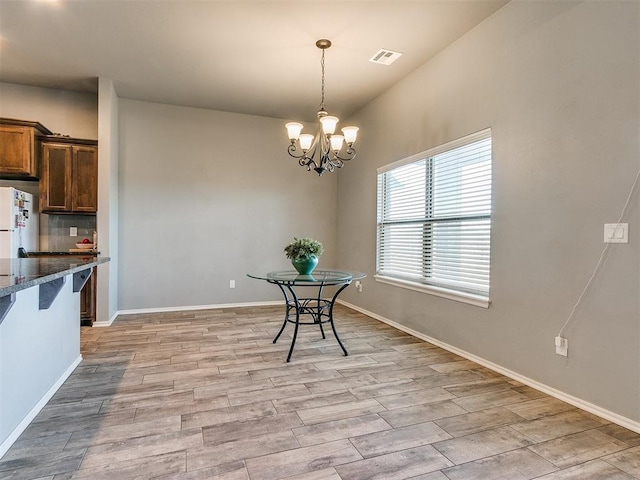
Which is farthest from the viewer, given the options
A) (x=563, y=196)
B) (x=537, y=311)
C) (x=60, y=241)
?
(x=60, y=241)

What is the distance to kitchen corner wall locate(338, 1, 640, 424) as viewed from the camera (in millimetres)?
2105

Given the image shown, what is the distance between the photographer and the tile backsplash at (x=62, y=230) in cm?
450

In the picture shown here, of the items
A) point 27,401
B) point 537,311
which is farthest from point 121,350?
point 537,311

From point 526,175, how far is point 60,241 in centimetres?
521

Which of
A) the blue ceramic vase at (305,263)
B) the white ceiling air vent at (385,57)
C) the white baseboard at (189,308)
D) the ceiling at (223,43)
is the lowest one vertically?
the white baseboard at (189,308)

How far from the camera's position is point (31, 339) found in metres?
2.16

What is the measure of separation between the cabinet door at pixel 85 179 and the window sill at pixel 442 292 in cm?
372

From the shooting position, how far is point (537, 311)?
2613 millimetres

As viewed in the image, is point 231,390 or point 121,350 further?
point 121,350

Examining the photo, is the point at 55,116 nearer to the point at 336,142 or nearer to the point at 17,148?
the point at 17,148

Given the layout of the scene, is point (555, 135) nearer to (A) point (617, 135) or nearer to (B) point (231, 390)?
(A) point (617, 135)

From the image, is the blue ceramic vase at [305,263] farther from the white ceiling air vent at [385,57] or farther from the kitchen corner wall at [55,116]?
the kitchen corner wall at [55,116]

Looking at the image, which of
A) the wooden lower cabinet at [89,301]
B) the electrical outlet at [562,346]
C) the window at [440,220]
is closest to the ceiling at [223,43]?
A: the window at [440,220]

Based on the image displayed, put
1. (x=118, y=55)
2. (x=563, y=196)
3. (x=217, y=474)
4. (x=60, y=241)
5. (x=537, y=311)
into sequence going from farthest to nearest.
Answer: (x=60, y=241) → (x=118, y=55) → (x=537, y=311) → (x=563, y=196) → (x=217, y=474)
